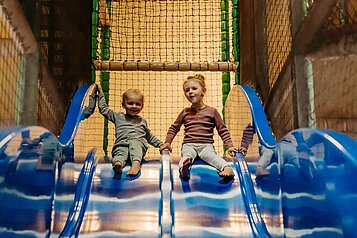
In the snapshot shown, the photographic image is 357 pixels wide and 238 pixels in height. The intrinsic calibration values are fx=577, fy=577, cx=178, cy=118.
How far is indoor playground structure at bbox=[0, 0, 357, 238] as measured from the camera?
2.07 metres

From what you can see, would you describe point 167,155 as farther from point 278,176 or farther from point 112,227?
point 278,176

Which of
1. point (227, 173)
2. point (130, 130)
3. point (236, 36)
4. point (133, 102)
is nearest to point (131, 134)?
point (130, 130)

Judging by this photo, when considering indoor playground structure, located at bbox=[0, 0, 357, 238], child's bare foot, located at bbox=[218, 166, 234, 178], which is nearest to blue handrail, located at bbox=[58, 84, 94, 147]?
indoor playground structure, located at bbox=[0, 0, 357, 238]

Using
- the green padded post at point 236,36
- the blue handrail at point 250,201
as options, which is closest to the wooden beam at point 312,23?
the blue handrail at point 250,201

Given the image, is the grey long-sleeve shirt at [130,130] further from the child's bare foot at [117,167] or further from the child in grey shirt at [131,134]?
the child's bare foot at [117,167]

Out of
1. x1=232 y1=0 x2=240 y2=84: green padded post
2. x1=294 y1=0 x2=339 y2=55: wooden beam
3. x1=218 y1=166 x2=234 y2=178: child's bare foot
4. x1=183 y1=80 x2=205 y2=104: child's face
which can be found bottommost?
x1=218 y1=166 x2=234 y2=178: child's bare foot

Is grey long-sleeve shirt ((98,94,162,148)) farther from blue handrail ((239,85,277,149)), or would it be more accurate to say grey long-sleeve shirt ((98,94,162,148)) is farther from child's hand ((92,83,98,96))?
blue handrail ((239,85,277,149))

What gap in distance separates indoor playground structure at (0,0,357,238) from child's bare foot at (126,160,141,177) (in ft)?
0.11

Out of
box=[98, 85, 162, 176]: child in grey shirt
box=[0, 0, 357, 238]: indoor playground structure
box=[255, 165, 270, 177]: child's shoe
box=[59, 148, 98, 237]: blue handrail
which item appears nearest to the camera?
box=[0, 0, 357, 238]: indoor playground structure

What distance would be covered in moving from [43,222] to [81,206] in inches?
24.1

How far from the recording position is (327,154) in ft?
6.72

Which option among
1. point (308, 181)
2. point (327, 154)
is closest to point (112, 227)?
point (308, 181)

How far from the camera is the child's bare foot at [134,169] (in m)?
3.46

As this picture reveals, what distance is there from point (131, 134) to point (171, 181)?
1.77 feet
